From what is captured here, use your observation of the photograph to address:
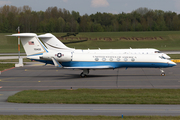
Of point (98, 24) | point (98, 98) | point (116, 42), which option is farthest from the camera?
point (98, 24)

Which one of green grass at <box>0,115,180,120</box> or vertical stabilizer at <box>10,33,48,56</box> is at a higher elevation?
vertical stabilizer at <box>10,33,48,56</box>

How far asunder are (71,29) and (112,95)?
13492 cm

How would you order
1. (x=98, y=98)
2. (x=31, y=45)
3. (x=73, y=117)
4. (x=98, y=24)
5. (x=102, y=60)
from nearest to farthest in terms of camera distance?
(x=73, y=117) → (x=98, y=98) → (x=102, y=60) → (x=31, y=45) → (x=98, y=24)

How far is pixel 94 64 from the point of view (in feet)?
110

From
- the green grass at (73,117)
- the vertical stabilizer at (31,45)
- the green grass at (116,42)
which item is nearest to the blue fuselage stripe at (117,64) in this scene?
the vertical stabilizer at (31,45)

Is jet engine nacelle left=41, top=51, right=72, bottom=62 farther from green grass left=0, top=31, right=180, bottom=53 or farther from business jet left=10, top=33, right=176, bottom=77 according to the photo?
green grass left=0, top=31, right=180, bottom=53

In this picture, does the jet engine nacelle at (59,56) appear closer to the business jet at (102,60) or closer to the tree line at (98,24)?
the business jet at (102,60)

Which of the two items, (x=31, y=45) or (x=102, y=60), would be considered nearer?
(x=102, y=60)

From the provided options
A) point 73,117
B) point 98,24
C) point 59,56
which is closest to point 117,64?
point 59,56

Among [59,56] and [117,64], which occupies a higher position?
[59,56]

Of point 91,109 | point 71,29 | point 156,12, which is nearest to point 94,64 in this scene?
point 91,109

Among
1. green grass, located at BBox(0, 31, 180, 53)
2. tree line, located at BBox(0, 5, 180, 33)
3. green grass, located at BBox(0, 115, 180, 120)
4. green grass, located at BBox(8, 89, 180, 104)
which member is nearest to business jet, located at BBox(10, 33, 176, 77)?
green grass, located at BBox(8, 89, 180, 104)

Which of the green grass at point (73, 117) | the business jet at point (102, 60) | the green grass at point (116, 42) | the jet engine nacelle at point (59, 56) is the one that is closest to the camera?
the green grass at point (73, 117)

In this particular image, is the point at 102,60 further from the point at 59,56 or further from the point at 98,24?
the point at 98,24
